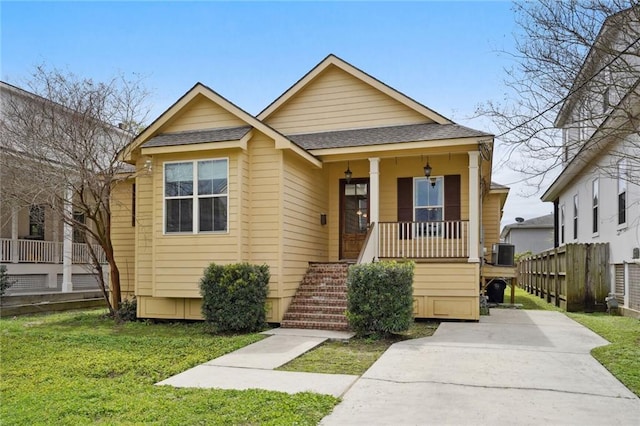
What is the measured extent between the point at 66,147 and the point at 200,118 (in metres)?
2.97

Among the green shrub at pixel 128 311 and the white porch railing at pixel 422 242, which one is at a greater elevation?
the white porch railing at pixel 422 242

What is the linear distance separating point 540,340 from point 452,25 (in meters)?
5.56

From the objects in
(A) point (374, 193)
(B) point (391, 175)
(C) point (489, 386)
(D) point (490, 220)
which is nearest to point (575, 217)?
(D) point (490, 220)

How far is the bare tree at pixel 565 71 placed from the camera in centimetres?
629

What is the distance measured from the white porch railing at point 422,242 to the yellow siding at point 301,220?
1692 mm

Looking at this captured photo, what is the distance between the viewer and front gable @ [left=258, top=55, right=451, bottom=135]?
13172 millimetres

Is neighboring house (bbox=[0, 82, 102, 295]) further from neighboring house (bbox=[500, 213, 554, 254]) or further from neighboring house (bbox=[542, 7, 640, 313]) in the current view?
neighboring house (bbox=[500, 213, 554, 254])

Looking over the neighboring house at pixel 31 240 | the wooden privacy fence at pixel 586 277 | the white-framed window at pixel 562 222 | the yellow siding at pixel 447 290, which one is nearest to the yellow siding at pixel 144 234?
the neighboring house at pixel 31 240

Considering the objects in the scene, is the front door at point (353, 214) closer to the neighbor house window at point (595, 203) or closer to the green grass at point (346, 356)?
the green grass at point (346, 356)

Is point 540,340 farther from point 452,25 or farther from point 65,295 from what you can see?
point 65,295

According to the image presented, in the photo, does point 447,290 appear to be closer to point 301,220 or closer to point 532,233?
point 301,220

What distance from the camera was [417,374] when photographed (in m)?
6.02

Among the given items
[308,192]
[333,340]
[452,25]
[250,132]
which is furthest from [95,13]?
[333,340]

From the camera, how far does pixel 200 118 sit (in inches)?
445
